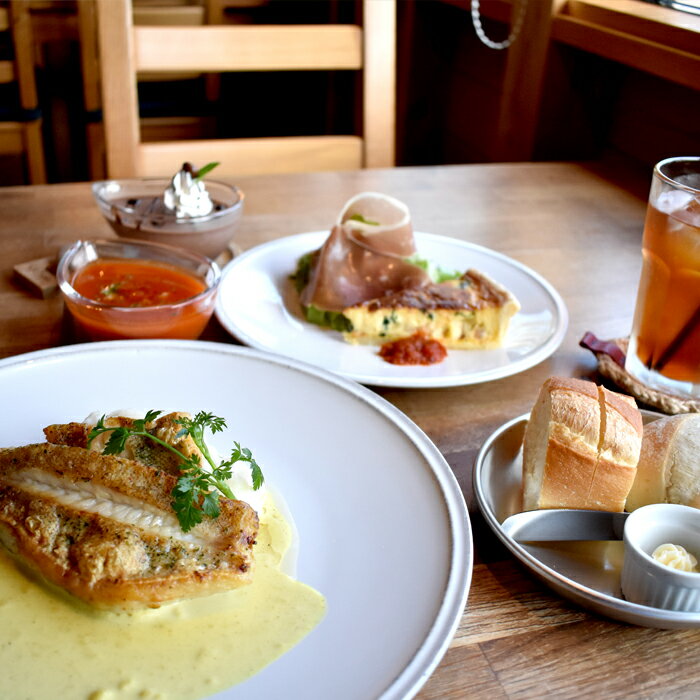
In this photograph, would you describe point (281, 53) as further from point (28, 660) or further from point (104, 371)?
point (28, 660)

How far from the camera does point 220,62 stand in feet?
7.23

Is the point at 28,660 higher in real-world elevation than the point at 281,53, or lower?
lower

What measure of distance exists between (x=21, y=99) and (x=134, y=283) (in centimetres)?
281

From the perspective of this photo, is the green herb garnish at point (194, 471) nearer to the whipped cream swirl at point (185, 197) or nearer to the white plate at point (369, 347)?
the white plate at point (369, 347)

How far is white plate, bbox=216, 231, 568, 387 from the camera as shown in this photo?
1273 millimetres

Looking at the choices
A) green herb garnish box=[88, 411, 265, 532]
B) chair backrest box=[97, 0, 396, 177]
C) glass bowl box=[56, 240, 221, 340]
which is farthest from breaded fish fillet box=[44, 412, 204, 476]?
chair backrest box=[97, 0, 396, 177]

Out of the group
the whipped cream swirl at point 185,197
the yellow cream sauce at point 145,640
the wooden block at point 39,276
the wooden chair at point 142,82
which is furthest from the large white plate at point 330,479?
the wooden chair at point 142,82

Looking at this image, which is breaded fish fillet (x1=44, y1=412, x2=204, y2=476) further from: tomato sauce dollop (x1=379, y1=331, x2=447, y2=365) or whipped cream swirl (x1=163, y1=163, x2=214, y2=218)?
whipped cream swirl (x1=163, y1=163, x2=214, y2=218)

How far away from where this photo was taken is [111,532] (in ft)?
2.66

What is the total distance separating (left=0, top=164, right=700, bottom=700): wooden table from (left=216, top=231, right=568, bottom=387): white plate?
0.05 meters

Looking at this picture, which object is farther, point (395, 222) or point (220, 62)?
point (220, 62)

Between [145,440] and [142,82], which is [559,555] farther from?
[142,82]

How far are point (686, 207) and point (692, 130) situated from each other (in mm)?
1490

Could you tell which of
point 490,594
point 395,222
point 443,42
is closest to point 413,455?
point 490,594
